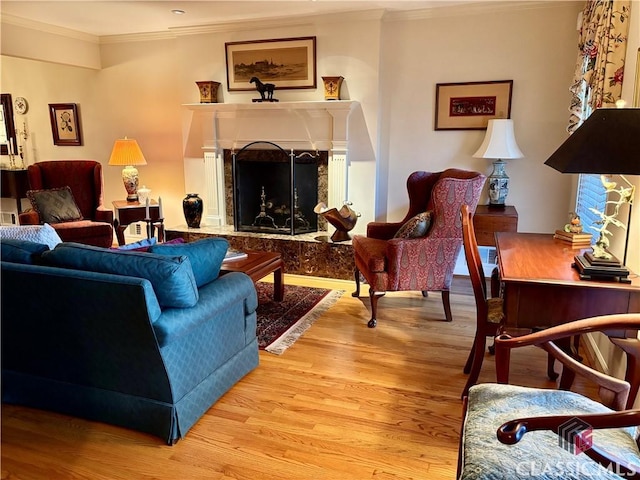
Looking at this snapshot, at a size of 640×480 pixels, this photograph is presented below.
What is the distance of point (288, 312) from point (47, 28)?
13.5 ft

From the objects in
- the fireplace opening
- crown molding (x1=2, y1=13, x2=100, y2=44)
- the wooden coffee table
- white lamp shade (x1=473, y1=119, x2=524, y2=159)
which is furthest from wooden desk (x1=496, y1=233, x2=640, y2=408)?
crown molding (x1=2, y1=13, x2=100, y2=44)

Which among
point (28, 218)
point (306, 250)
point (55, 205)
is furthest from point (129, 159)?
point (306, 250)

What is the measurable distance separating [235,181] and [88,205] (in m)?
1.76

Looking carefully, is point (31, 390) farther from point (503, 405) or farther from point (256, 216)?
point (256, 216)

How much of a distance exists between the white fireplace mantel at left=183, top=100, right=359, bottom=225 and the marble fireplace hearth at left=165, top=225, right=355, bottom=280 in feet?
1.62

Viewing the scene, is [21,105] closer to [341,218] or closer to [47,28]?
[47,28]

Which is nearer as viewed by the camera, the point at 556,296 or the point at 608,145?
the point at 608,145

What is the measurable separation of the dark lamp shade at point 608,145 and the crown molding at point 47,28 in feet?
17.2

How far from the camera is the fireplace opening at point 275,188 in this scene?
190 inches

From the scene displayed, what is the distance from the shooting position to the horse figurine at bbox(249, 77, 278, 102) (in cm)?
466

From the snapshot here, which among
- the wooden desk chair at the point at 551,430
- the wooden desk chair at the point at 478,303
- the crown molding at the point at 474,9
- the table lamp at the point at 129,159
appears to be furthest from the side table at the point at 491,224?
the table lamp at the point at 129,159

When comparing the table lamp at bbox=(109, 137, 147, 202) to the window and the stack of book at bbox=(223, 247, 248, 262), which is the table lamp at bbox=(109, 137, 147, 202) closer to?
the stack of book at bbox=(223, 247, 248, 262)

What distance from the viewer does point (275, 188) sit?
506 cm

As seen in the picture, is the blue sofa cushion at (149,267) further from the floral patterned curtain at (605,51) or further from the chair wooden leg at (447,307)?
the floral patterned curtain at (605,51)
